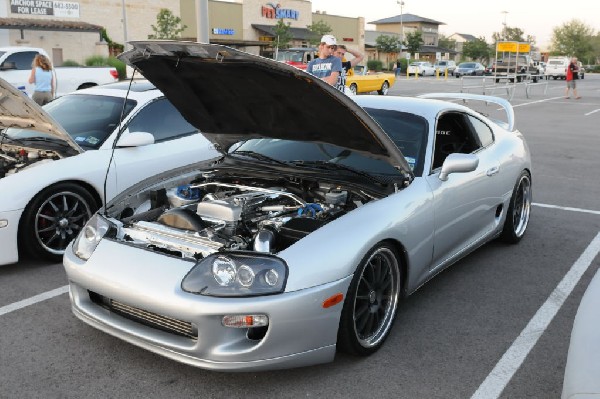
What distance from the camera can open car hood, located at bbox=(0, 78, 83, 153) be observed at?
16.3ft

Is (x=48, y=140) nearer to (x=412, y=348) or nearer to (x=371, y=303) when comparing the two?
(x=371, y=303)

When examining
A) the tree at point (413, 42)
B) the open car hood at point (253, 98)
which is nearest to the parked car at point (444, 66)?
the tree at point (413, 42)

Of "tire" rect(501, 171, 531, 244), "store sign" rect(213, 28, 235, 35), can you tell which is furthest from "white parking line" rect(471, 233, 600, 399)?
"store sign" rect(213, 28, 235, 35)

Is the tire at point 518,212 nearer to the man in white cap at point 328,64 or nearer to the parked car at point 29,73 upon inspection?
the man in white cap at point 328,64

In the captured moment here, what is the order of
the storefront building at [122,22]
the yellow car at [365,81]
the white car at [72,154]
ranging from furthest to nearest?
the storefront building at [122,22], the yellow car at [365,81], the white car at [72,154]

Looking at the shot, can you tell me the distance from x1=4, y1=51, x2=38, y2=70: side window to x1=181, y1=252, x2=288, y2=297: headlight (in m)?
15.2

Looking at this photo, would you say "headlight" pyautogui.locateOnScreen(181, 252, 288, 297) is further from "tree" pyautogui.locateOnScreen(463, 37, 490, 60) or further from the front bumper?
"tree" pyautogui.locateOnScreen(463, 37, 490, 60)

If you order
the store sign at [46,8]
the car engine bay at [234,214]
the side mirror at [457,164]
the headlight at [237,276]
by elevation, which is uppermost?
the store sign at [46,8]

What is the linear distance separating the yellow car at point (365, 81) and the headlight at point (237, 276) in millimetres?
20878

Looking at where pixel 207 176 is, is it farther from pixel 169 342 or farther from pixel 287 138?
pixel 169 342

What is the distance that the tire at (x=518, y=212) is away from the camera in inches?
214

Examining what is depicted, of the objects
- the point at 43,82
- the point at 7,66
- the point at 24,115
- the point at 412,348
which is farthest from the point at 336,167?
the point at 7,66

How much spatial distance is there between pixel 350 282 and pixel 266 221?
0.74 metres

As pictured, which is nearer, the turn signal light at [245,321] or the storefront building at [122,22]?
the turn signal light at [245,321]
